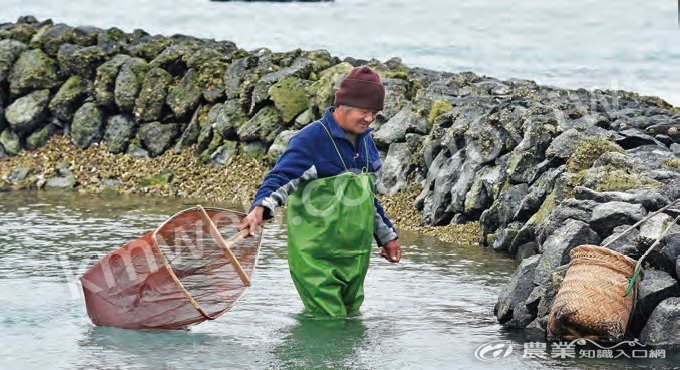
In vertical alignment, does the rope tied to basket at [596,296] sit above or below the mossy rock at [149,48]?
below

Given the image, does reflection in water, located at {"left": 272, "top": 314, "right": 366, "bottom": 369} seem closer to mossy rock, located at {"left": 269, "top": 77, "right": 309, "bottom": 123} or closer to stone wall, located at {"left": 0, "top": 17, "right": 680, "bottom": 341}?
stone wall, located at {"left": 0, "top": 17, "right": 680, "bottom": 341}

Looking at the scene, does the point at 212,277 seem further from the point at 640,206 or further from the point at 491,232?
the point at 491,232

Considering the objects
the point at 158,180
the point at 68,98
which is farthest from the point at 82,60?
the point at 158,180

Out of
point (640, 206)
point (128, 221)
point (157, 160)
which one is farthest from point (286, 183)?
point (157, 160)

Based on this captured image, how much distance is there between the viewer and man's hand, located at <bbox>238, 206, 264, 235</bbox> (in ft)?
24.0

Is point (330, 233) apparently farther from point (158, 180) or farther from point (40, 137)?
point (40, 137)

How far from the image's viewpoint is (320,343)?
7.52 m

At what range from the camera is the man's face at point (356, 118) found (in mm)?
7688

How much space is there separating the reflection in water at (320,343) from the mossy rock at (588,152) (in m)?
3.73

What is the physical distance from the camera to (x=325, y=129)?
25.5 feet

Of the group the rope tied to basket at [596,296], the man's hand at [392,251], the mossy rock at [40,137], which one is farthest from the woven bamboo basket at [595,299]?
the mossy rock at [40,137]

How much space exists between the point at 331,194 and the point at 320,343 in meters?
1.04

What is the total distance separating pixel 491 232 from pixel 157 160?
25.3 ft

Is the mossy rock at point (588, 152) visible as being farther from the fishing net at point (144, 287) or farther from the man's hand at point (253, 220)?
the man's hand at point (253, 220)
